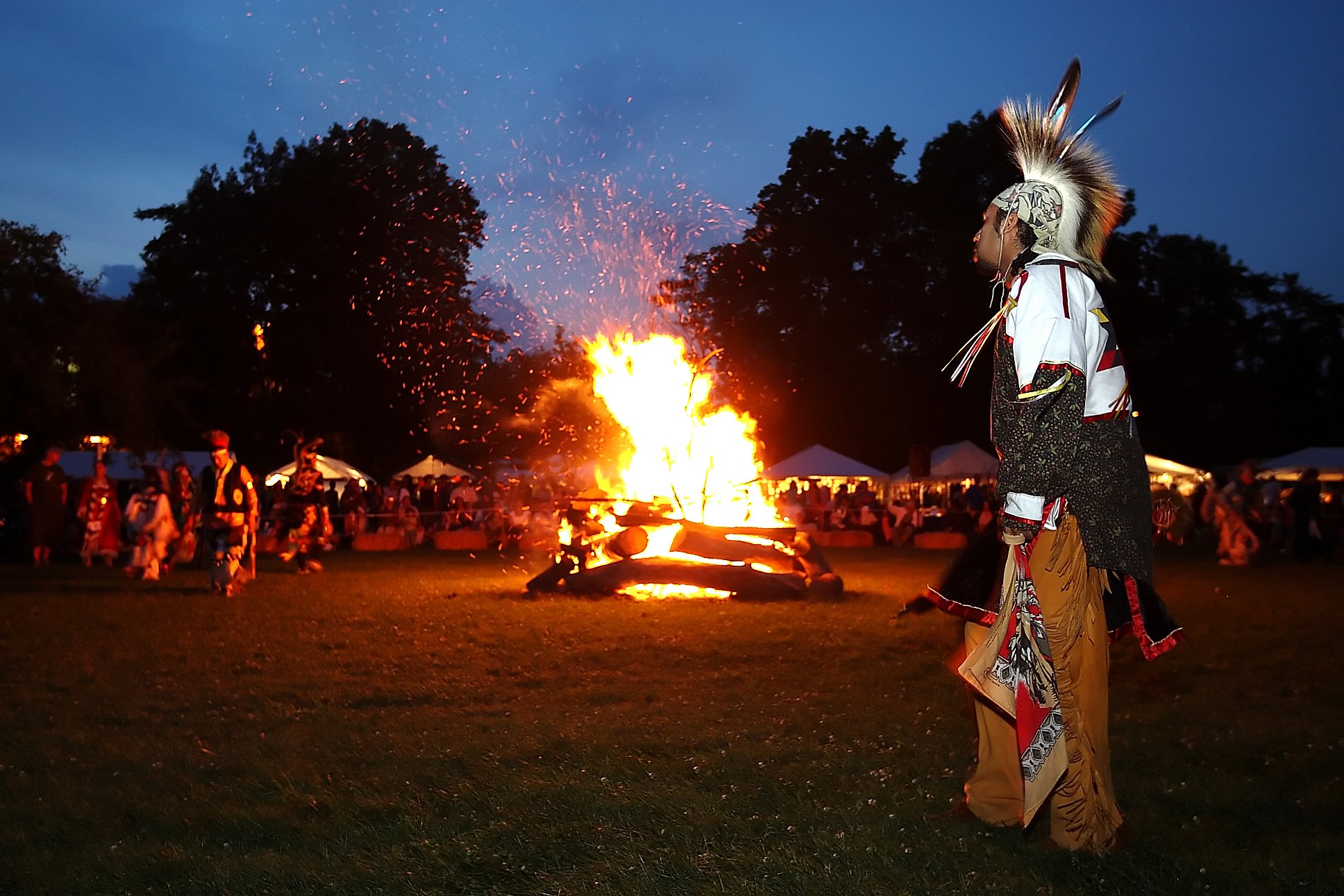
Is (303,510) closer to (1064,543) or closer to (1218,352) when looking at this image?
(1064,543)

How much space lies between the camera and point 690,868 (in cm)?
412

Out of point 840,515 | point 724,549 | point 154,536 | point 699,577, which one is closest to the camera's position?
point 699,577

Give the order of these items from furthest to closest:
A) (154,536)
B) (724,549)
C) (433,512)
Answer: (433,512) → (154,536) → (724,549)

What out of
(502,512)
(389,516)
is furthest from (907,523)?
(389,516)

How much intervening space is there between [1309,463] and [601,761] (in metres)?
35.6

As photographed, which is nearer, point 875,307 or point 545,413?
point 875,307

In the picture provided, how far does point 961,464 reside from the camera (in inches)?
1277

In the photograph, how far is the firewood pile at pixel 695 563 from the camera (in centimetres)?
1416

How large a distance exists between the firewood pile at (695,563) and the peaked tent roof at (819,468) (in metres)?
16.5

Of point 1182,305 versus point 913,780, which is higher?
point 1182,305

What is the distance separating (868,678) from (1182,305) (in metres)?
47.4

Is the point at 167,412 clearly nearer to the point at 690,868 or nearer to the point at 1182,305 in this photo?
the point at 690,868

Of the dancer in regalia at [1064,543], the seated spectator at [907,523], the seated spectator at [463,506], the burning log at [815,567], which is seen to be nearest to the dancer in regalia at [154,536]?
the burning log at [815,567]

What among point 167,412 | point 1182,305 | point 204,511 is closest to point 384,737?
point 204,511
